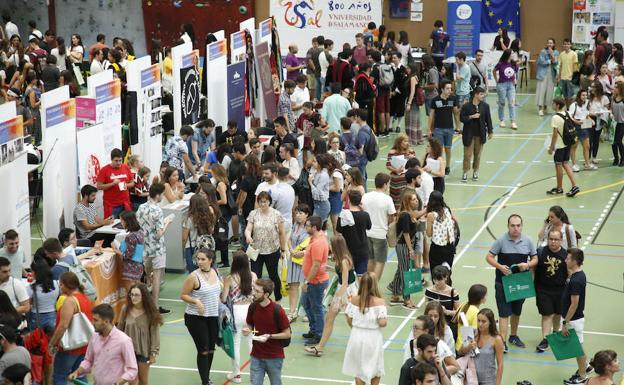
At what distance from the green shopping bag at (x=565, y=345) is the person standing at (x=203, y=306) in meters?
3.75

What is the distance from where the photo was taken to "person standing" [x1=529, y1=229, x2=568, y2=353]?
507 inches

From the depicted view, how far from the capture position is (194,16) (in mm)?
34906

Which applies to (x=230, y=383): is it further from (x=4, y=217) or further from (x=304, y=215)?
(x=4, y=217)

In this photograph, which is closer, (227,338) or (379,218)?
(227,338)

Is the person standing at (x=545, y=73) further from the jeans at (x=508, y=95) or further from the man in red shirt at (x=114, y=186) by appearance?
the man in red shirt at (x=114, y=186)

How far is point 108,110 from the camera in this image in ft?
57.2

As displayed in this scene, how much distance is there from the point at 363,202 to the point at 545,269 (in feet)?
9.07

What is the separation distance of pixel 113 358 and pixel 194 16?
2563 centimetres

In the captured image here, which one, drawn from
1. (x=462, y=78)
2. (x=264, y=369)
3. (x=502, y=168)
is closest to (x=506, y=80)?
(x=462, y=78)

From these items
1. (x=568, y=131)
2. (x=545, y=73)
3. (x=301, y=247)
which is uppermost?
(x=545, y=73)

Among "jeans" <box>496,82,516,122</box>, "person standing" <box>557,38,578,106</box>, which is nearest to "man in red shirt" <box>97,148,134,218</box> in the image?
"jeans" <box>496,82,516,122</box>

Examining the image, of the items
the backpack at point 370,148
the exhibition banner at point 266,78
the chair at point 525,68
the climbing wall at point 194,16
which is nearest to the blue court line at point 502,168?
the backpack at point 370,148

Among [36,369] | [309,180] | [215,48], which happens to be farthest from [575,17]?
[36,369]

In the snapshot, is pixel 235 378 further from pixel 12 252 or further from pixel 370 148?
pixel 370 148
